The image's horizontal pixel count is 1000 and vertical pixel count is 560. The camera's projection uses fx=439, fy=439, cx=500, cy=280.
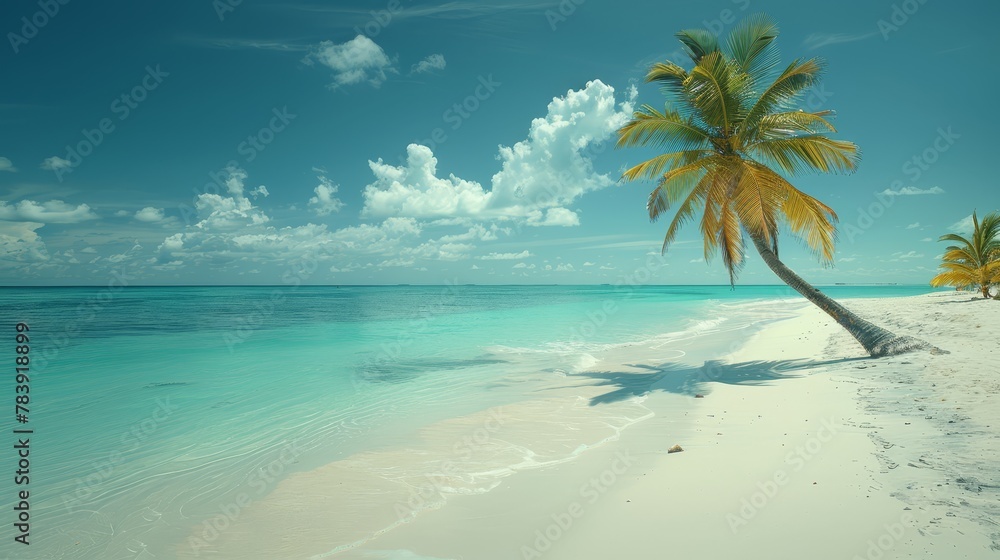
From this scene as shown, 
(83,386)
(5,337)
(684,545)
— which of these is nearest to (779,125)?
(684,545)

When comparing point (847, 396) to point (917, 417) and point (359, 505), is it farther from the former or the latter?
point (359, 505)

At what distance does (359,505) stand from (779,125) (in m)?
11.9

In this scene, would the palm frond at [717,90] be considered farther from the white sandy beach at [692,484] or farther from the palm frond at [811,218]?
the white sandy beach at [692,484]

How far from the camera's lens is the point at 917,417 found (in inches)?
221

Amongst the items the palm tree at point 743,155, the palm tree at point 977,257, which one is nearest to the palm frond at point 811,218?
the palm tree at point 743,155
